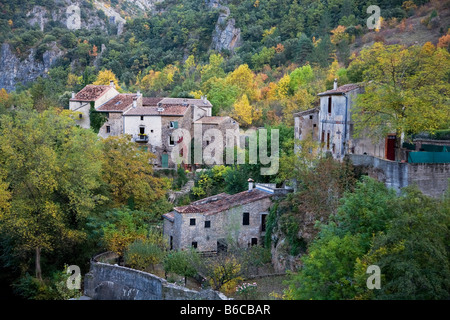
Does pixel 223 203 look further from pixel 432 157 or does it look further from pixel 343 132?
pixel 432 157

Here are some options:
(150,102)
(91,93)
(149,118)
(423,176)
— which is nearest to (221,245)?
(423,176)

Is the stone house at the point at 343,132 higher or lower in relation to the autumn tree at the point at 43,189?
higher

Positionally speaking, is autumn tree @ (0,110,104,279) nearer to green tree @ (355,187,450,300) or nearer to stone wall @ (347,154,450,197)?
stone wall @ (347,154,450,197)

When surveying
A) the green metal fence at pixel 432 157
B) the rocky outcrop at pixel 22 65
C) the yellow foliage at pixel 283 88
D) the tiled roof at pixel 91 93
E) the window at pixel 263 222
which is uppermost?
the rocky outcrop at pixel 22 65

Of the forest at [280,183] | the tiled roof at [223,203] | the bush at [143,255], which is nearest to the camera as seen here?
the forest at [280,183]

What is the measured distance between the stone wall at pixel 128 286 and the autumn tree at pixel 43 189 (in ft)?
11.6

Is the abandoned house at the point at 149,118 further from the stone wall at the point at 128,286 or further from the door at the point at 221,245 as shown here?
the stone wall at the point at 128,286

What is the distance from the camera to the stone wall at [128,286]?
76.2 feet

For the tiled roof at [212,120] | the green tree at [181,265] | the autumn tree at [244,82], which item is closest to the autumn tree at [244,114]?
the tiled roof at [212,120]

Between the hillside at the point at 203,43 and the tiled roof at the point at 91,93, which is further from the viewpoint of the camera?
the hillside at the point at 203,43

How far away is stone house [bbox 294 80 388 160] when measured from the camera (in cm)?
3002
